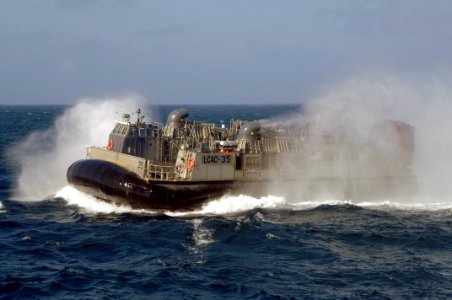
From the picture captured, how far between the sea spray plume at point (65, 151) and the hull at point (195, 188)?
6.54 metres

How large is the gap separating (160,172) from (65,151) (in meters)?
→ 21.2

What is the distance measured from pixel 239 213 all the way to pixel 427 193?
1585cm

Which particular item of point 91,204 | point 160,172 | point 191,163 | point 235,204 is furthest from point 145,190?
point 235,204

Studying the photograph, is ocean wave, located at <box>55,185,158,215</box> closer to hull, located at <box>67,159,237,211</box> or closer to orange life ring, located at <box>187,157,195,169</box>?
hull, located at <box>67,159,237,211</box>

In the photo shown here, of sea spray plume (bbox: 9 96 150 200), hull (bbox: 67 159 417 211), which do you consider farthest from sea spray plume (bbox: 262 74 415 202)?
sea spray plume (bbox: 9 96 150 200)

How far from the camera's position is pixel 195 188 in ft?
116

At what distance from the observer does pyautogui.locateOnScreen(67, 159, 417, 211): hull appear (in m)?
34.7

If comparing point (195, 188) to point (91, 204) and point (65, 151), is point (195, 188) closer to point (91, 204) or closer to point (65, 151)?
point (91, 204)

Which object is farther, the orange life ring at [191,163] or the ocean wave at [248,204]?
the orange life ring at [191,163]

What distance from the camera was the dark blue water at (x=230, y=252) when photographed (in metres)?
22.5

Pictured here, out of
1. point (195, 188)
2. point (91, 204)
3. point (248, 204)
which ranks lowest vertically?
point (91, 204)

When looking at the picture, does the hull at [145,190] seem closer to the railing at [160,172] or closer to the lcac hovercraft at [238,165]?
the lcac hovercraft at [238,165]

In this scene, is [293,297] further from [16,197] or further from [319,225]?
[16,197]

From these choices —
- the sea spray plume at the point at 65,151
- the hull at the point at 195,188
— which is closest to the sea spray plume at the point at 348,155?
the hull at the point at 195,188
